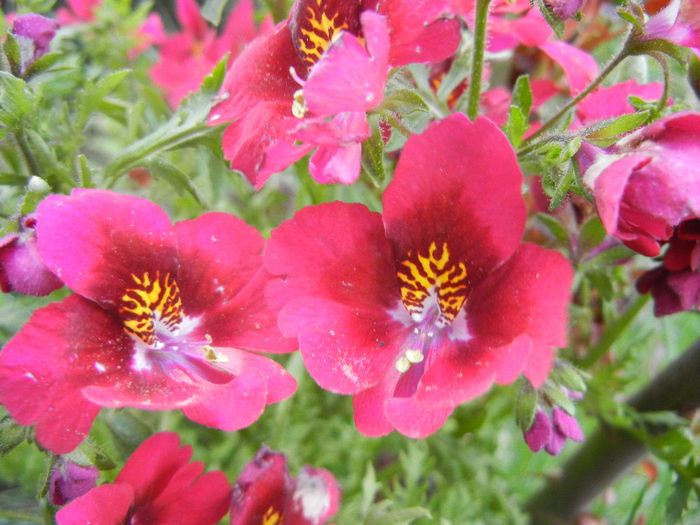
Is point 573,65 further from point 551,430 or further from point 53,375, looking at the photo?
point 53,375

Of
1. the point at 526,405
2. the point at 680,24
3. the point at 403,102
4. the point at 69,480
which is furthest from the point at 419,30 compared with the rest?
the point at 69,480

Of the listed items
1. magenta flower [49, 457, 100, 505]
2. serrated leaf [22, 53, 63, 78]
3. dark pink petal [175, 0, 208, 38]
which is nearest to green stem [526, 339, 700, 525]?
magenta flower [49, 457, 100, 505]

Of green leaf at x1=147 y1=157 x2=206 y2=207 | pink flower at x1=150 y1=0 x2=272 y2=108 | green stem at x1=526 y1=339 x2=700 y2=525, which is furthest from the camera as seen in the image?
pink flower at x1=150 y1=0 x2=272 y2=108

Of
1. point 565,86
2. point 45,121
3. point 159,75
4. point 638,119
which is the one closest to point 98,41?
point 159,75

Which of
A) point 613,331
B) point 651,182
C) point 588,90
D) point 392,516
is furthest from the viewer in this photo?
point 613,331

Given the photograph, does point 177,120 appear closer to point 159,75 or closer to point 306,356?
point 306,356

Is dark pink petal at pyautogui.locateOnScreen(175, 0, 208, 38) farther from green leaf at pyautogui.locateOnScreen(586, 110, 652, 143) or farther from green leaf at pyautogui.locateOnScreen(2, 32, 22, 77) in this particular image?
green leaf at pyautogui.locateOnScreen(586, 110, 652, 143)

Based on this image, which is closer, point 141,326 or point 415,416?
point 415,416
